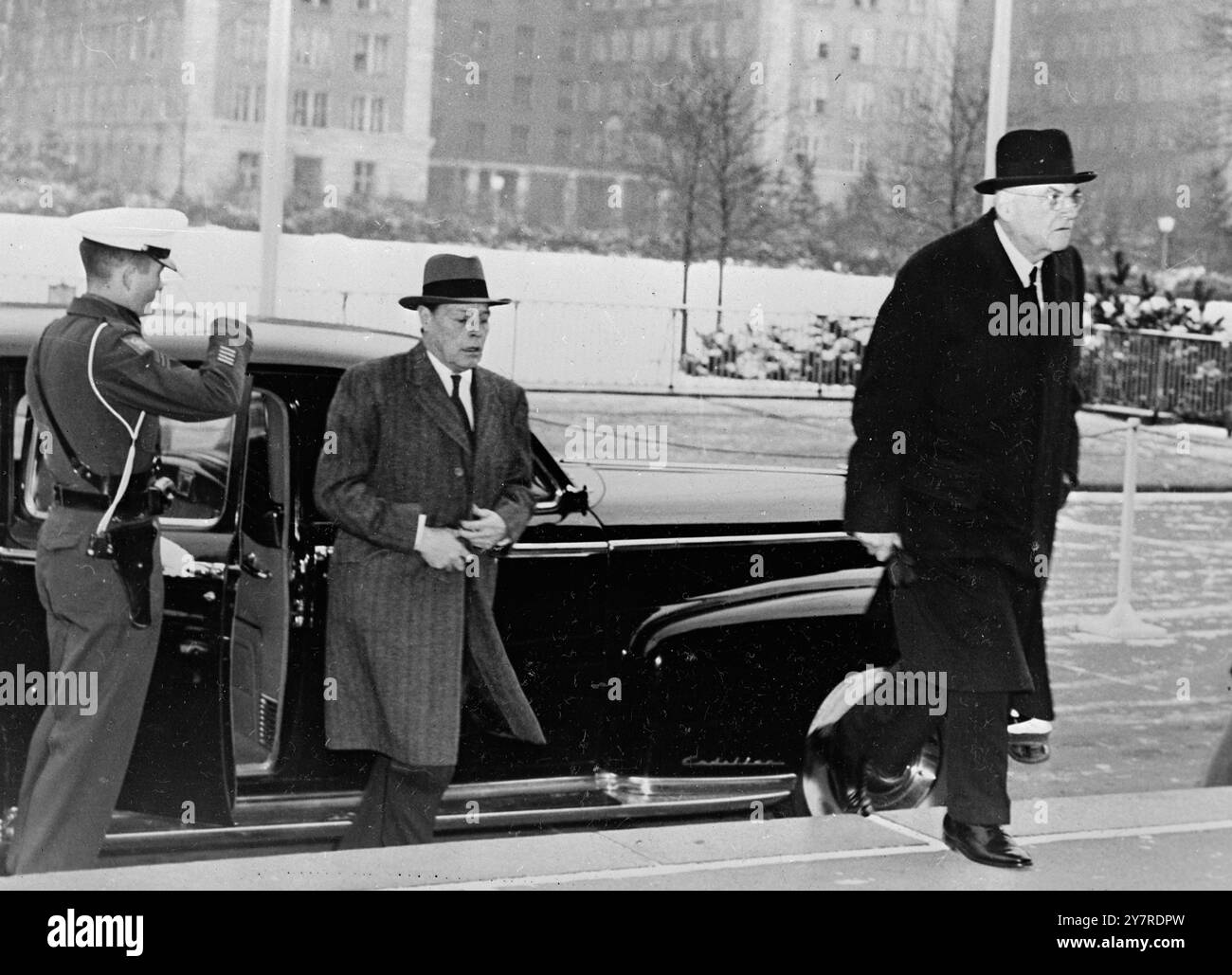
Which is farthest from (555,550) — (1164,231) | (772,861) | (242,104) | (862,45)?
(1164,231)

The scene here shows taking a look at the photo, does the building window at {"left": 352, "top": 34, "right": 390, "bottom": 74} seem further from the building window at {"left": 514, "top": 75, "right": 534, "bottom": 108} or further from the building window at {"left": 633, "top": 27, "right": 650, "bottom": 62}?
the building window at {"left": 633, "top": 27, "right": 650, "bottom": 62}

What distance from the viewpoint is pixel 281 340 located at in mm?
4477

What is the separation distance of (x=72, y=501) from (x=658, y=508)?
5.36 feet

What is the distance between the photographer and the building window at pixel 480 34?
4.99 metres

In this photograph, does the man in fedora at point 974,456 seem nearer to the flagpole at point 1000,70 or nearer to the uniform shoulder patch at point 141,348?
the flagpole at point 1000,70

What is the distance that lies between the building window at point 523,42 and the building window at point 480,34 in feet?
0.26

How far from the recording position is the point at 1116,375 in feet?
46.7

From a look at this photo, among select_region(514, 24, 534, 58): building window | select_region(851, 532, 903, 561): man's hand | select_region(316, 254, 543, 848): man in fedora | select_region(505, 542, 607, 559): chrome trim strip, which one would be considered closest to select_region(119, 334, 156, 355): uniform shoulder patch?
select_region(316, 254, 543, 848): man in fedora

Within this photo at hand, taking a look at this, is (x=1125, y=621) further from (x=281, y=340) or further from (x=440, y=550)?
(x=281, y=340)

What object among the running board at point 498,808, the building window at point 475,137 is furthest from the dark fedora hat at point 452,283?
the running board at point 498,808

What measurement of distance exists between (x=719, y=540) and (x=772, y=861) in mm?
975
